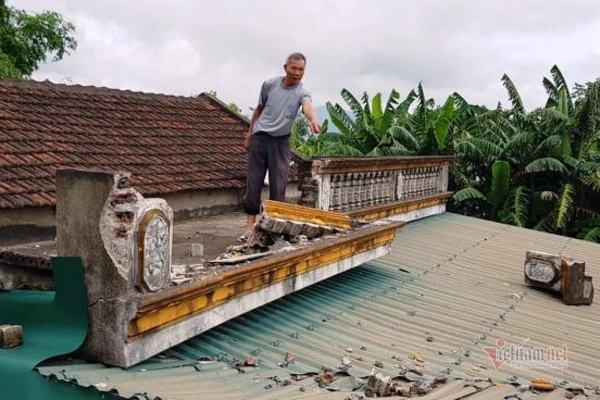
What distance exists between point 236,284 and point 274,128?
8.37ft

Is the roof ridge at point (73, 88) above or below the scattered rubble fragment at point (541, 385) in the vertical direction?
above

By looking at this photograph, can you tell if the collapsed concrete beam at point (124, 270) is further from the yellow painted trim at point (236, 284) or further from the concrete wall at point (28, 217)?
the concrete wall at point (28, 217)

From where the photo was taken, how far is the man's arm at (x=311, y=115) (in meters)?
5.76

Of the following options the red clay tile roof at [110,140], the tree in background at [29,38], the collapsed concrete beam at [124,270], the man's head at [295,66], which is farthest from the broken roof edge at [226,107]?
the tree in background at [29,38]

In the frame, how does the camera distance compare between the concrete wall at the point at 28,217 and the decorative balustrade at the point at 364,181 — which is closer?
the concrete wall at the point at 28,217

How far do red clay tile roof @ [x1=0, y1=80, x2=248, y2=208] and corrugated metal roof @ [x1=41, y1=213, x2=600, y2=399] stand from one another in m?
2.25

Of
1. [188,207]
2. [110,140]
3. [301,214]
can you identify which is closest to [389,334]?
[301,214]

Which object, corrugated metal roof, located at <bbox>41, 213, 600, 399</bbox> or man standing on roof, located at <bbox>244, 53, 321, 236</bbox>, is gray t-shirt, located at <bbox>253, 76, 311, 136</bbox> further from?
corrugated metal roof, located at <bbox>41, 213, 600, 399</bbox>

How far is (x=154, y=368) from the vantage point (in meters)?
3.40

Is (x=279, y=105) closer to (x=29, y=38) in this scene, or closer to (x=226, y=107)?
(x=226, y=107)

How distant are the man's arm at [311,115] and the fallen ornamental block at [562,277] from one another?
2.87 metres

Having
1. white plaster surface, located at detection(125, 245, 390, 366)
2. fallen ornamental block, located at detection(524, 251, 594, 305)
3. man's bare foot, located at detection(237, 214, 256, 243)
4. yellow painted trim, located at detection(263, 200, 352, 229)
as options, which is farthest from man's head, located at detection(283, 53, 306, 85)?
fallen ornamental block, located at detection(524, 251, 594, 305)

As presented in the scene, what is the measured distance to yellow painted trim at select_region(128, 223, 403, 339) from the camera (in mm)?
3322

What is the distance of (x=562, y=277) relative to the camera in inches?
261
